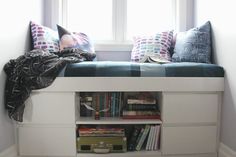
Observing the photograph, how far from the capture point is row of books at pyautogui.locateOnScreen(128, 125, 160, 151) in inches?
75.4

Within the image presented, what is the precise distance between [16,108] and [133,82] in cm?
86

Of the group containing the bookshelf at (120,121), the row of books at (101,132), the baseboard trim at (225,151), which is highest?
the bookshelf at (120,121)

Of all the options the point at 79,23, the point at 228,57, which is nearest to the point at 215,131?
the point at 228,57

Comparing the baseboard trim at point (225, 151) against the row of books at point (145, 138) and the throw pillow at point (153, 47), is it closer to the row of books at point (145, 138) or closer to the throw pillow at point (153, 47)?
the row of books at point (145, 138)

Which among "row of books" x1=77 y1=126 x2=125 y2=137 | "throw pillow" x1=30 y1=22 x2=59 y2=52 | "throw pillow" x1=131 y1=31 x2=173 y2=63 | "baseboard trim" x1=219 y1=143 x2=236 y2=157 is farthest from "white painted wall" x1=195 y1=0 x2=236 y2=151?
"throw pillow" x1=30 y1=22 x2=59 y2=52

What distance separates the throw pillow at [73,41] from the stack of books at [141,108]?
671 mm

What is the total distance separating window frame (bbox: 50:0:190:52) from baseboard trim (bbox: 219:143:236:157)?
47.7 inches

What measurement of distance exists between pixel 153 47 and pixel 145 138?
837mm

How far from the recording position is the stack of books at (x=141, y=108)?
6.38 feet

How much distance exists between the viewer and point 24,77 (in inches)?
69.0

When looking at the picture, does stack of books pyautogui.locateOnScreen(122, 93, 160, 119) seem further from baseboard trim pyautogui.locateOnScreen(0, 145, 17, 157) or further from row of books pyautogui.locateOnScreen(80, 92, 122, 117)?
baseboard trim pyautogui.locateOnScreen(0, 145, 17, 157)

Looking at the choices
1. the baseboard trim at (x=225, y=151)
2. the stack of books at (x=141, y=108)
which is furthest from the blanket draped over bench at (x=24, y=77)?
the baseboard trim at (x=225, y=151)

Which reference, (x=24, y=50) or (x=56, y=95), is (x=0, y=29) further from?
(x=56, y=95)

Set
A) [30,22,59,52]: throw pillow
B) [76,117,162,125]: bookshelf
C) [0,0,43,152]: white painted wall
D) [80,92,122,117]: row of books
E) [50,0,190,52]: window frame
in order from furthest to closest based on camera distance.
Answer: [50,0,190,52]: window frame
[30,22,59,52]: throw pillow
[80,92,122,117]: row of books
[76,117,162,125]: bookshelf
[0,0,43,152]: white painted wall
